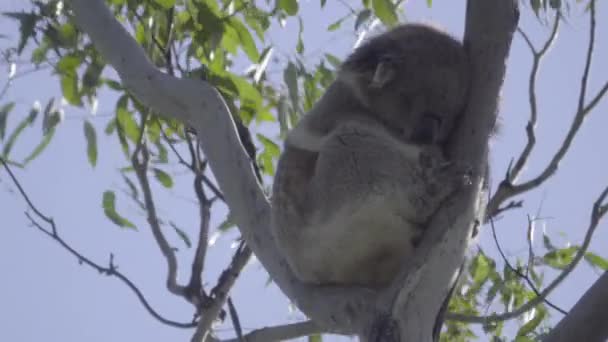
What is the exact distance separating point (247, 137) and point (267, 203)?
482 mm

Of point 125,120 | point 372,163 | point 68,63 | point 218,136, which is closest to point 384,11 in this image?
point 372,163

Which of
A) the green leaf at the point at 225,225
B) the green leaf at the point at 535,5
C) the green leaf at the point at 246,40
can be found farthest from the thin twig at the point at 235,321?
the green leaf at the point at 535,5

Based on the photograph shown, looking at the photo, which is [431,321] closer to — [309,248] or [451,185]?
[451,185]

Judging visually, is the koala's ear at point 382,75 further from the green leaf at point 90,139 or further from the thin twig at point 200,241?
the green leaf at point 90,139

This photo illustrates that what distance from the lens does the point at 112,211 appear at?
120 inches

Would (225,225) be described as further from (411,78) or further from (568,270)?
(568,270)

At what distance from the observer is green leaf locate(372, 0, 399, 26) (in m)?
2.67

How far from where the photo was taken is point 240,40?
3.01 m

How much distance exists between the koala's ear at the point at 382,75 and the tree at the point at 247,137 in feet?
0.87

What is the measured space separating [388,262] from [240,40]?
1072 mm

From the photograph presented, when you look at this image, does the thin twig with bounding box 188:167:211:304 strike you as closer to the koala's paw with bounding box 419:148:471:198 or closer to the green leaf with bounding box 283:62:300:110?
the green leaf with bounding box 283:62:300:110

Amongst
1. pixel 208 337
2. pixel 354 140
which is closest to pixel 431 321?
pixel 354 140

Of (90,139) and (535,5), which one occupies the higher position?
(90,139)

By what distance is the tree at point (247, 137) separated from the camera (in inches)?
73.4
